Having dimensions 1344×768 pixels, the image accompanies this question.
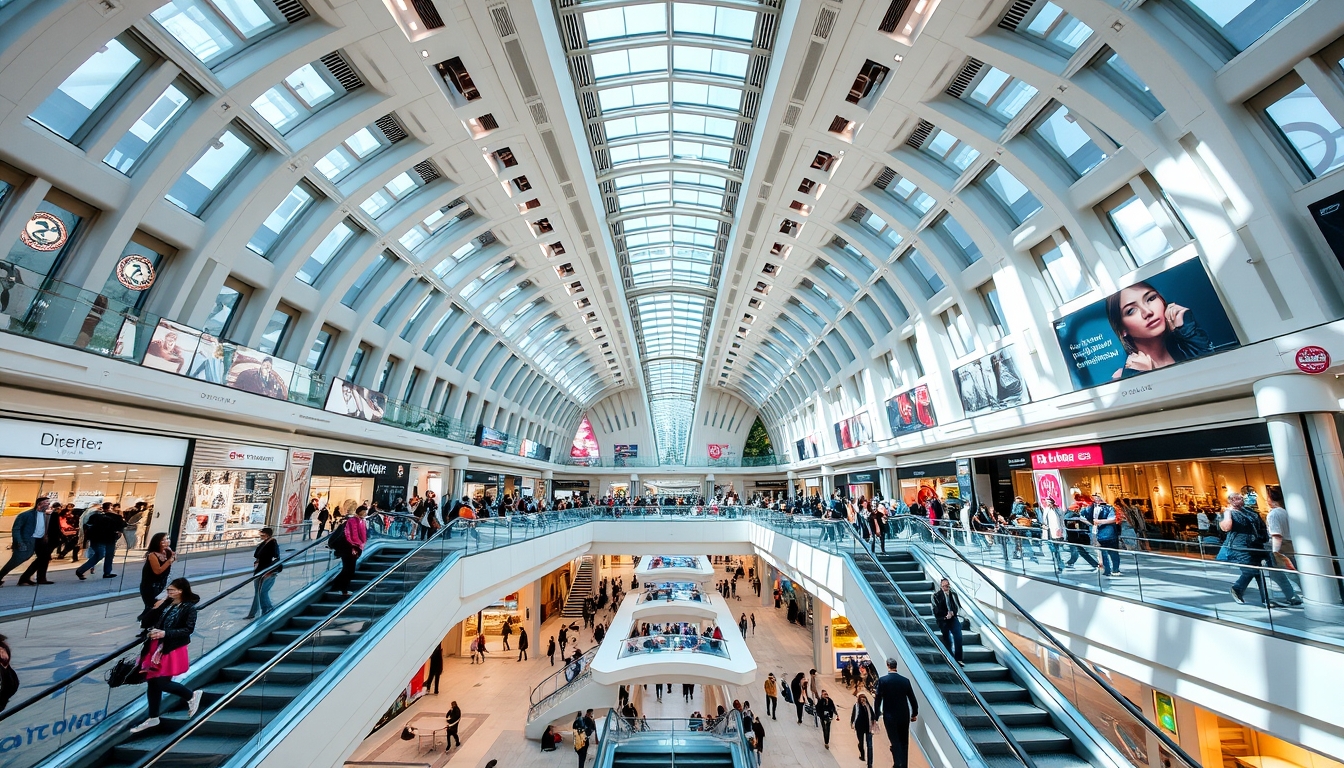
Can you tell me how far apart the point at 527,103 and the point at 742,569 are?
36.4m

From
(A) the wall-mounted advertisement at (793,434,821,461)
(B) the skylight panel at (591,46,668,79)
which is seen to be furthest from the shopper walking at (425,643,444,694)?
(A) the wall-mounted advertisement at (793,434,821,461)

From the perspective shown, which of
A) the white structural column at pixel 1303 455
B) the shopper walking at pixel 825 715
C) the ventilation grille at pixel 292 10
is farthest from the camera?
the shopper walking at pixel 825 715

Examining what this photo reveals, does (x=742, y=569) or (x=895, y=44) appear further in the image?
(x=742, y=569)

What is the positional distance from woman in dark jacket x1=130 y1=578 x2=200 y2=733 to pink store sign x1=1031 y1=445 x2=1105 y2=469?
16.0 metres

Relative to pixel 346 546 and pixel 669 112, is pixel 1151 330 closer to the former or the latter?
pixel 669 112

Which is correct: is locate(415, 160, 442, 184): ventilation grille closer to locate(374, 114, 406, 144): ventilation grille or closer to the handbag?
locate(374, 114, 406, 144): ventilation grille

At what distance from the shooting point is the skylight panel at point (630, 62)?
44.3 feet

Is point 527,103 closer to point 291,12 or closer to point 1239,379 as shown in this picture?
point 291,12

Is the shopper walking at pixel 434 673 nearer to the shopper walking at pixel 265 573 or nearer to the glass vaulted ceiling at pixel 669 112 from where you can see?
the shopper walking at pixel 265 573

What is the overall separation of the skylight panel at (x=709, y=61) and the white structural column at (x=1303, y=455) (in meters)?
12.0

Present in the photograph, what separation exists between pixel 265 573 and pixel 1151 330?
1443cm

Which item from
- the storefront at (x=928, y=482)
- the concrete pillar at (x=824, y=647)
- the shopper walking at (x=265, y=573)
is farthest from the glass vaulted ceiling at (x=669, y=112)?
the concrete pillar at (x=824, y=647)

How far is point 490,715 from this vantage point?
1700 centimetres

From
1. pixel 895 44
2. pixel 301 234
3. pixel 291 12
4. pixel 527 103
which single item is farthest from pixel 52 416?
pixel 895 44
